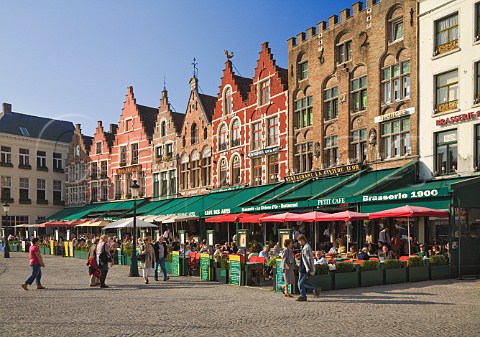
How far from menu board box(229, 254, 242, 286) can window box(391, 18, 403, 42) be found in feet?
45.9

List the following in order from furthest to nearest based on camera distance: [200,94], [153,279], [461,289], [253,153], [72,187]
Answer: [72,187] < [200,94] < [253,153] < [153,279] < [461,289]

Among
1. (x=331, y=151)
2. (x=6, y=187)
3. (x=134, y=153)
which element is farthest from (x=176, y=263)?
(x=6, y=187)

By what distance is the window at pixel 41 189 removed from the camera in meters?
56.8

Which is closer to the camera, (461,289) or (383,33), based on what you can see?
(461,289)

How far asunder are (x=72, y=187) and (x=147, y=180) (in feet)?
47.9

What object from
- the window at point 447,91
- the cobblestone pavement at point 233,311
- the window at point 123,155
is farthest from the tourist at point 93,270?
the window at point 123,155

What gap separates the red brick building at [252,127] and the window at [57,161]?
2737cm

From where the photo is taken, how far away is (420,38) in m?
23.9

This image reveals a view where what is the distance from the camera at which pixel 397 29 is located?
25.3 metres

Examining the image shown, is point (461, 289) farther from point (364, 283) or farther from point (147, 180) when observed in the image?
point (147, 180)

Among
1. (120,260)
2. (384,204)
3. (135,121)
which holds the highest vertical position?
(135,121)

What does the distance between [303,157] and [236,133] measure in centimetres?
676

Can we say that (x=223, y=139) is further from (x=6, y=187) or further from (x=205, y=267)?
(x=6, y=187)

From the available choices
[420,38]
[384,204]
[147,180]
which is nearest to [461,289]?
[384,204]
